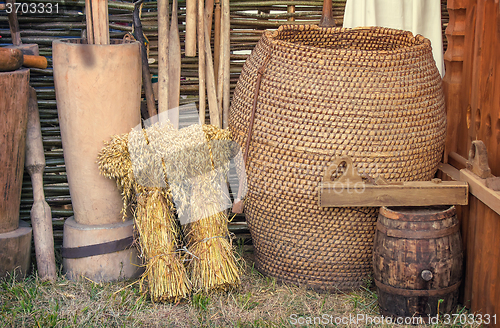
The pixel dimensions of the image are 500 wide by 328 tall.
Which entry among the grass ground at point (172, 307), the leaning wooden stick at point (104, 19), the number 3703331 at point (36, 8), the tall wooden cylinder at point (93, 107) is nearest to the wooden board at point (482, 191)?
the grass ground at point (172, 307)

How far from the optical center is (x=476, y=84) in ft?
9.05

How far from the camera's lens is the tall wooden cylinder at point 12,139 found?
2887 millimetres

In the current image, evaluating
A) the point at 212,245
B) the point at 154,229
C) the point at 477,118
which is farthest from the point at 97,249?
the point at 477,118

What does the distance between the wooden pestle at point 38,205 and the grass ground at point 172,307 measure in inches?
3.8

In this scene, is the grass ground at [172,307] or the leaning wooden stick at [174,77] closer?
the grass ground at [172,307]

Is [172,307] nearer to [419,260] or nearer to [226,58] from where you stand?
[419,260]

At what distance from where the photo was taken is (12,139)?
296cm

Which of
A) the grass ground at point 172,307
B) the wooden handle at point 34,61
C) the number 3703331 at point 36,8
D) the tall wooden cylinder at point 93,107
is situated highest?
the number 3703331 at point 36,8

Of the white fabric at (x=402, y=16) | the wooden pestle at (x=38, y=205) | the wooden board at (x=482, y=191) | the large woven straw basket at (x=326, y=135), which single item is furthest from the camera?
the white fabric at (x=402, y=16)

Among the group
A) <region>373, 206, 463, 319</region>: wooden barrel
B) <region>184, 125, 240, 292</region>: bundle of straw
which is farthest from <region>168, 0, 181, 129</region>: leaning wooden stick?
<region>373, 206, 463, 319</region>: wooden barrel

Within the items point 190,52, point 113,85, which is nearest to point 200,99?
point 190,52

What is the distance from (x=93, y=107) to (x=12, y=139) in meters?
0.49

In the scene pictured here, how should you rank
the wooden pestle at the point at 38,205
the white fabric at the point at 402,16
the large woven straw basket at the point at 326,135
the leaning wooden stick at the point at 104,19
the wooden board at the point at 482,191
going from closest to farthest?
1. the wooden board at the point at 482,191
2. the large woven straw basket at the point at 326,135
3. the leaning wooden stick at the point at 104,19
4. the wooden pestle at the point at 38,205
5. the white fabric at the point at 402,16

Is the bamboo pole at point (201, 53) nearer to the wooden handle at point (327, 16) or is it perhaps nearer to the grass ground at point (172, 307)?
the wooden handle at point (327, 16)
